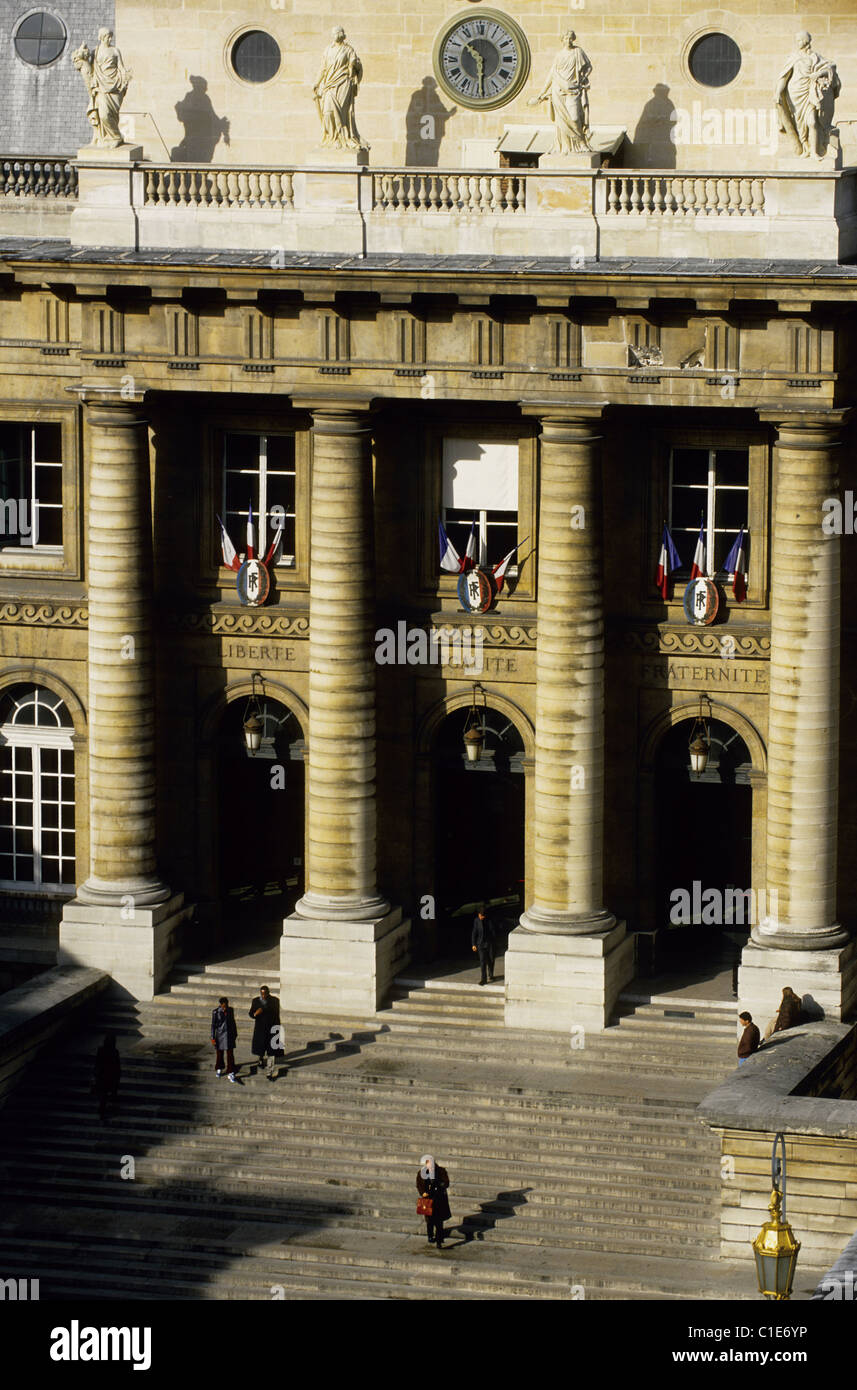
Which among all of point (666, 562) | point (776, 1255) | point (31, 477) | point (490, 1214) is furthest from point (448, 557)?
point (776, 1255)

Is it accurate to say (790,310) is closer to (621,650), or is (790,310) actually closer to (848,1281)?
(621,650)

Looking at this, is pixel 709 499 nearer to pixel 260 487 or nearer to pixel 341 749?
pixel 341 749

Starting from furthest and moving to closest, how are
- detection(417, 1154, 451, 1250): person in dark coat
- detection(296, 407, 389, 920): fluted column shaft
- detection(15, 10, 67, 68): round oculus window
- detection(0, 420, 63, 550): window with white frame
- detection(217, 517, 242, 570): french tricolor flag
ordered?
detection(15, 10, 67, 68): round oculus window
detection(0, 420, 63, 550): window with white frame
detection(217, 517, 242, 570): french tricolor flag
detection(296, 407, 389, 920): fluted column shaft
detection(417, 1154, 451, 1250): person in dark coat

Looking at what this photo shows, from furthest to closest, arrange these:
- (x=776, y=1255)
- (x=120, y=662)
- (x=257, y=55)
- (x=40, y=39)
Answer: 1. (x=40, y=39)
2. (x=257, y=55)
3. (x=120, y=662)
4. (x=776, y=1255)

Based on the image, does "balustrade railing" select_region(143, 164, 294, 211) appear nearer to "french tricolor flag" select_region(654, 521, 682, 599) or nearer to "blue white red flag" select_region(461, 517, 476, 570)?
"blue white red flag" select_region(461, 517, 476, 570)

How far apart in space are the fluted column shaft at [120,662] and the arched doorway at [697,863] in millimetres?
9148

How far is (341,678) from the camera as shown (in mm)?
61156

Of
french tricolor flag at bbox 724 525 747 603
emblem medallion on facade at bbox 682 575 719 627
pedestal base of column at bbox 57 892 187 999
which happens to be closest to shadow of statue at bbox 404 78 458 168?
french tricolor flag at bbox 724 525 747 603

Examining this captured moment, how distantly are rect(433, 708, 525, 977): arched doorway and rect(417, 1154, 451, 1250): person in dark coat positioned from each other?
10055 millimetres

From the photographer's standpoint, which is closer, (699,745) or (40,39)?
(699,745)

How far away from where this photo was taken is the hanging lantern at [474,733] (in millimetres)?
62625

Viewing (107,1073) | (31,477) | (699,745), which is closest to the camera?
(107,1073)

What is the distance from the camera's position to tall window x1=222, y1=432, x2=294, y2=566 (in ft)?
207

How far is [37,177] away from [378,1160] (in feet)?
63.4
